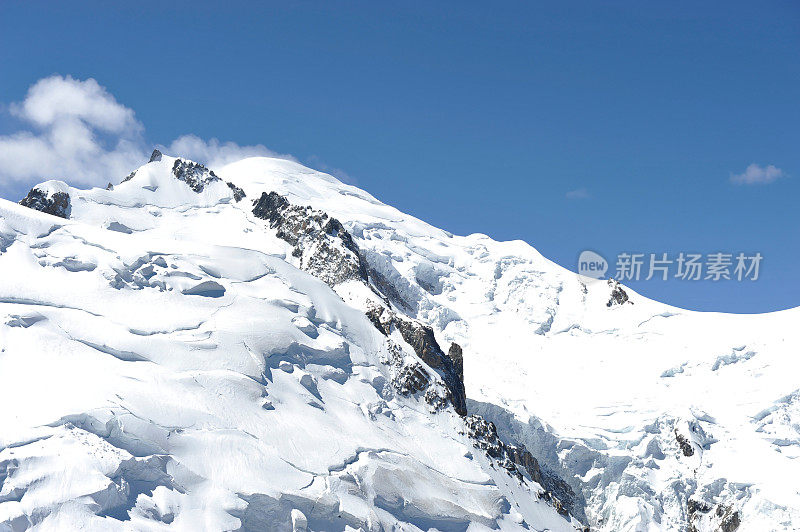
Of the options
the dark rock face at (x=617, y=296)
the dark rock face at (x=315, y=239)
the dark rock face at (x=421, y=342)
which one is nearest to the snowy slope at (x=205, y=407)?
the dark rock face at (x=421, y=342)

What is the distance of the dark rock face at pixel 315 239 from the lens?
355 feet

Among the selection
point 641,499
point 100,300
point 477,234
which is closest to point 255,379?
point 100,300

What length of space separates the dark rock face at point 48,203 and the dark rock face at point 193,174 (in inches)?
848

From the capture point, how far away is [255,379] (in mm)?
73812

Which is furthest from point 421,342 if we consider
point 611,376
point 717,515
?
point 717,515

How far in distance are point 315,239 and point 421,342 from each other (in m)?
23.1

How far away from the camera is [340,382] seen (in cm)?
8231

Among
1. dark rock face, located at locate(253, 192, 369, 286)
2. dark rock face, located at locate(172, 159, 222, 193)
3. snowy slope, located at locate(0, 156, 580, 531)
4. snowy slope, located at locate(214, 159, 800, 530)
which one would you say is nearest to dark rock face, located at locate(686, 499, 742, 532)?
snowy slope, located at locate(214, 159, 800, 530)

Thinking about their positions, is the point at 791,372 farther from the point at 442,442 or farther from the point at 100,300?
the point at 100,300

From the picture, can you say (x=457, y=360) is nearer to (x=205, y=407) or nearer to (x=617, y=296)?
(x=617, y=296)

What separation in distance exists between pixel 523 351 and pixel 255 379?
6754cm

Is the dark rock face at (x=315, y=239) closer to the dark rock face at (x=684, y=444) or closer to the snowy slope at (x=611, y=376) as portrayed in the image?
the snowy slope at (x=611, y=376)

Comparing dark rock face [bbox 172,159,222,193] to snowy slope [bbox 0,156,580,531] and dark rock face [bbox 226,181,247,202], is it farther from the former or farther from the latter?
snowy slope [bbox 0,156,580,531]

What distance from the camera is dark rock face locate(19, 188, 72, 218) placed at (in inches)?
4188
